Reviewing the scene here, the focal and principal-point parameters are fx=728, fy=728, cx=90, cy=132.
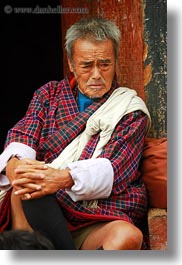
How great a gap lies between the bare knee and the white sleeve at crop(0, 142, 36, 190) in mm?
528

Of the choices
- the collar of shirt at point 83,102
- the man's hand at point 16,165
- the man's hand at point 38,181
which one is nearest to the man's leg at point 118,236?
the man's hand at point 38,181

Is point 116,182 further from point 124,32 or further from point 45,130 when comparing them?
point 124,32

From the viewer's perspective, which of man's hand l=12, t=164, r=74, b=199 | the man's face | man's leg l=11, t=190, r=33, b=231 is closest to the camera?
man's hand l=12, t=164, r=74, b=199

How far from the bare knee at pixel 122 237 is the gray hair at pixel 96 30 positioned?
85 cm

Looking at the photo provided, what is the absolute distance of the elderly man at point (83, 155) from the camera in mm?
3240

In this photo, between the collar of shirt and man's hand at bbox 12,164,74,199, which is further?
the collar of shirt

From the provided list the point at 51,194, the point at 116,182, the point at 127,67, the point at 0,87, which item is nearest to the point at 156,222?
the point at 116,182

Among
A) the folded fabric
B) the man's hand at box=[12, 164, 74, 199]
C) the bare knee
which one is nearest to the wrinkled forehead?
the folded fabric

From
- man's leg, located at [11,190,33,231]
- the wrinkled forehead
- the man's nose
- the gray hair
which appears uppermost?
the gray hair

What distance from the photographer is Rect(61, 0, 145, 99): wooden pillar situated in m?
3.45

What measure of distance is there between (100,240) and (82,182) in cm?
29

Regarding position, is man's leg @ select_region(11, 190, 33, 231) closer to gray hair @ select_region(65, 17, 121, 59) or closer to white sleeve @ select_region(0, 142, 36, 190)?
white sleeve @ select_region(0, 142, 36, 190)

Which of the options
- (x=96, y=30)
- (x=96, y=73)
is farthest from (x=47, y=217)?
(x=96, y=30)

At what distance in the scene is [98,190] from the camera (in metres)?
3.30
